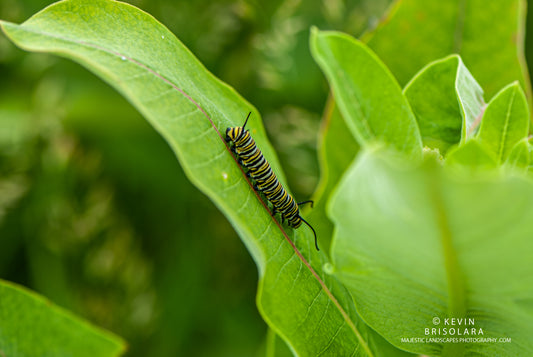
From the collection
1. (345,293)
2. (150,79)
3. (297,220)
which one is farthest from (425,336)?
(150,79)

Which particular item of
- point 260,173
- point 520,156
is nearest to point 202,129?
point 260,173

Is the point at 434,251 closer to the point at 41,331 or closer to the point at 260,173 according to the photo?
the point at 260,173

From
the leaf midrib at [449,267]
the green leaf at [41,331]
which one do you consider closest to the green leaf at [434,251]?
the leaf midrib at [449,267]

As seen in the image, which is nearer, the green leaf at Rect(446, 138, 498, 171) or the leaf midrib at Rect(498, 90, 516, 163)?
the green leaf at Rect(446, 138, 498, 171)

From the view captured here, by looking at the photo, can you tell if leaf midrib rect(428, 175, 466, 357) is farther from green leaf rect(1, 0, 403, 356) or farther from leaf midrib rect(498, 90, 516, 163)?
leaf midrib rect(498, 90, 516, 163)

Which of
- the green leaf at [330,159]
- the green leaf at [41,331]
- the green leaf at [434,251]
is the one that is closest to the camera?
the green leaf at [434,251]

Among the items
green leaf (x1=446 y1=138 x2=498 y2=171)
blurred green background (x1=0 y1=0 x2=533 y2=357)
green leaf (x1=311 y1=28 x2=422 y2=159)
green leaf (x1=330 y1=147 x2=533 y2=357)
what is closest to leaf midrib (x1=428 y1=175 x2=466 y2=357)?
green leaf (x1=330 y1=147 x2=533 y2=357)

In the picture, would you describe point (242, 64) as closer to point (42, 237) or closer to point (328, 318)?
point (42, 237)

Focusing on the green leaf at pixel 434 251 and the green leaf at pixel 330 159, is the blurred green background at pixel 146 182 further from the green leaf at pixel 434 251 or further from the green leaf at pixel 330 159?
the green leaf at pixel 434 251
